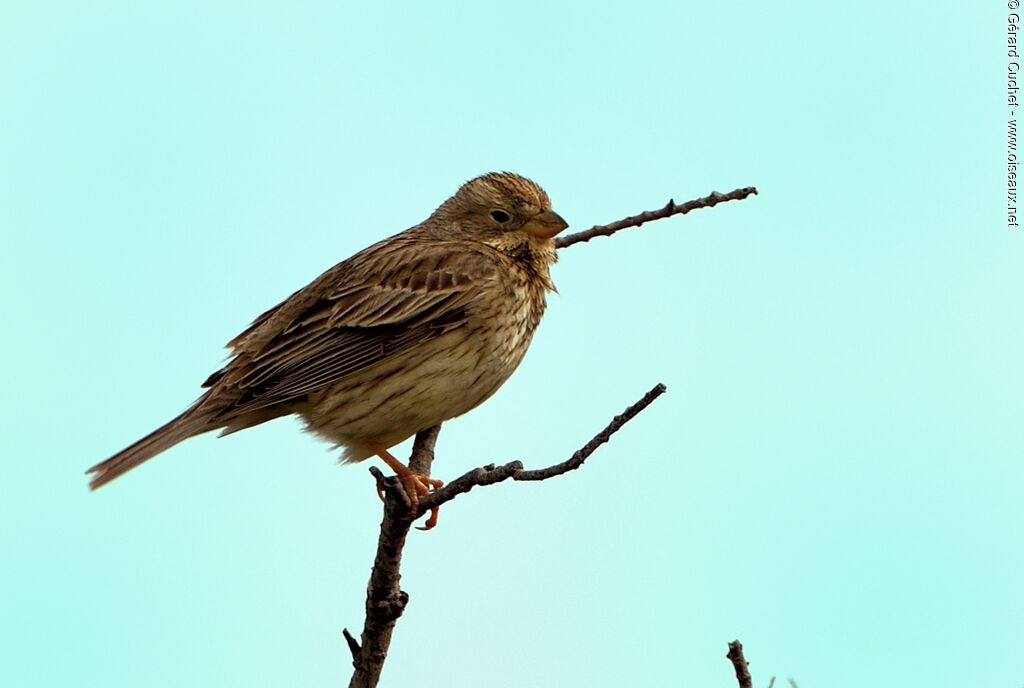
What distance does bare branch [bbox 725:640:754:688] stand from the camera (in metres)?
3.98

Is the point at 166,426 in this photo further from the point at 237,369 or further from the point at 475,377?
the point at 475,377

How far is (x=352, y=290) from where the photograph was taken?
7.71 metres

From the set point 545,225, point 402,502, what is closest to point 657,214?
point 545,225

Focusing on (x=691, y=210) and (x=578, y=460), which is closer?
(x=578, y=460)

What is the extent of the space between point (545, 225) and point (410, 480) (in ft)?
6.72

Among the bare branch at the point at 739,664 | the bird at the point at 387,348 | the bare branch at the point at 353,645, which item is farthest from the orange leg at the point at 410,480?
the bare branch at the point at 739,664

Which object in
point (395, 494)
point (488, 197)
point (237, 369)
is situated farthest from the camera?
point (488, 197)

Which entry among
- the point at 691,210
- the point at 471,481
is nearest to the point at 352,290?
the point at 691,210

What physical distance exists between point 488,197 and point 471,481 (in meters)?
3.52

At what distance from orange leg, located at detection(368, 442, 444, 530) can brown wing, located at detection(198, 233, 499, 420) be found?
49 cm

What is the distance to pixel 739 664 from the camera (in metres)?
4.02

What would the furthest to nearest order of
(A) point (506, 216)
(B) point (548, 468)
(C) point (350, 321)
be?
1. (A) point (506, 216)
2. (C) point (350, 321)
3. (B) point (548, 468)

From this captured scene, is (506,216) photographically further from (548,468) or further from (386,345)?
(548,468)

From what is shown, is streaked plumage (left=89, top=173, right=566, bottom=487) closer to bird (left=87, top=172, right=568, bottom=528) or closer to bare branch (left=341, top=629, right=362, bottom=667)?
bird (left=87, top=172, right=568, bottom=528)
